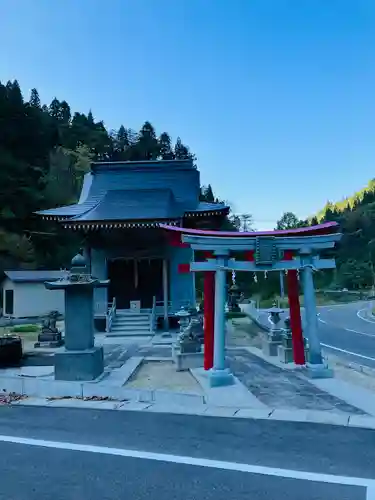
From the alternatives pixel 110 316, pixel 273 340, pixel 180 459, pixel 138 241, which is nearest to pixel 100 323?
pixel 110 316

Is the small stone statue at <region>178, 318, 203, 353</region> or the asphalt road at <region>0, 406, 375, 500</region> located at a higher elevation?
the small stone statue at <region>178, 318, 203, 353</region>

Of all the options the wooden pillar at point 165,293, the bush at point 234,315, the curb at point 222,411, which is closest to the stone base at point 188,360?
the curb at point 222,411

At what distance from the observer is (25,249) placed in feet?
108

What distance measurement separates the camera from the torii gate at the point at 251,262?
9664mm

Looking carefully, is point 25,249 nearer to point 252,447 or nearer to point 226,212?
point 226,212

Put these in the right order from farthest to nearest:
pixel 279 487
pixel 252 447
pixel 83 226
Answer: pixel 83 226 < pixel 252 447 < pixel 279 487

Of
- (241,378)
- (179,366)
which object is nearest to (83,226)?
(179,366)

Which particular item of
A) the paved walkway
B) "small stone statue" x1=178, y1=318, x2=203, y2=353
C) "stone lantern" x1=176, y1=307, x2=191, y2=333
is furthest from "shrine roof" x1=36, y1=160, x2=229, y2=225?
the paved walkway

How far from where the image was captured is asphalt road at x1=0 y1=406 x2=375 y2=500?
443cm

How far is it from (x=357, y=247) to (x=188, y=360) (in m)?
61.2

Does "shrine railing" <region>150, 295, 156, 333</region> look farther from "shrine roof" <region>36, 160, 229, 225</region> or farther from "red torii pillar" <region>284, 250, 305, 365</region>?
"red torii pillar" <region>284, 250, 305, 365</region>

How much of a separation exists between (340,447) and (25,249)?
3090 cm

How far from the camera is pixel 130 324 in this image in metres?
19.2

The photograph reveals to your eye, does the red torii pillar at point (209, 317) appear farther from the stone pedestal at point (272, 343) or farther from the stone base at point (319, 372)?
the stone pedestal at point (272, 343)
